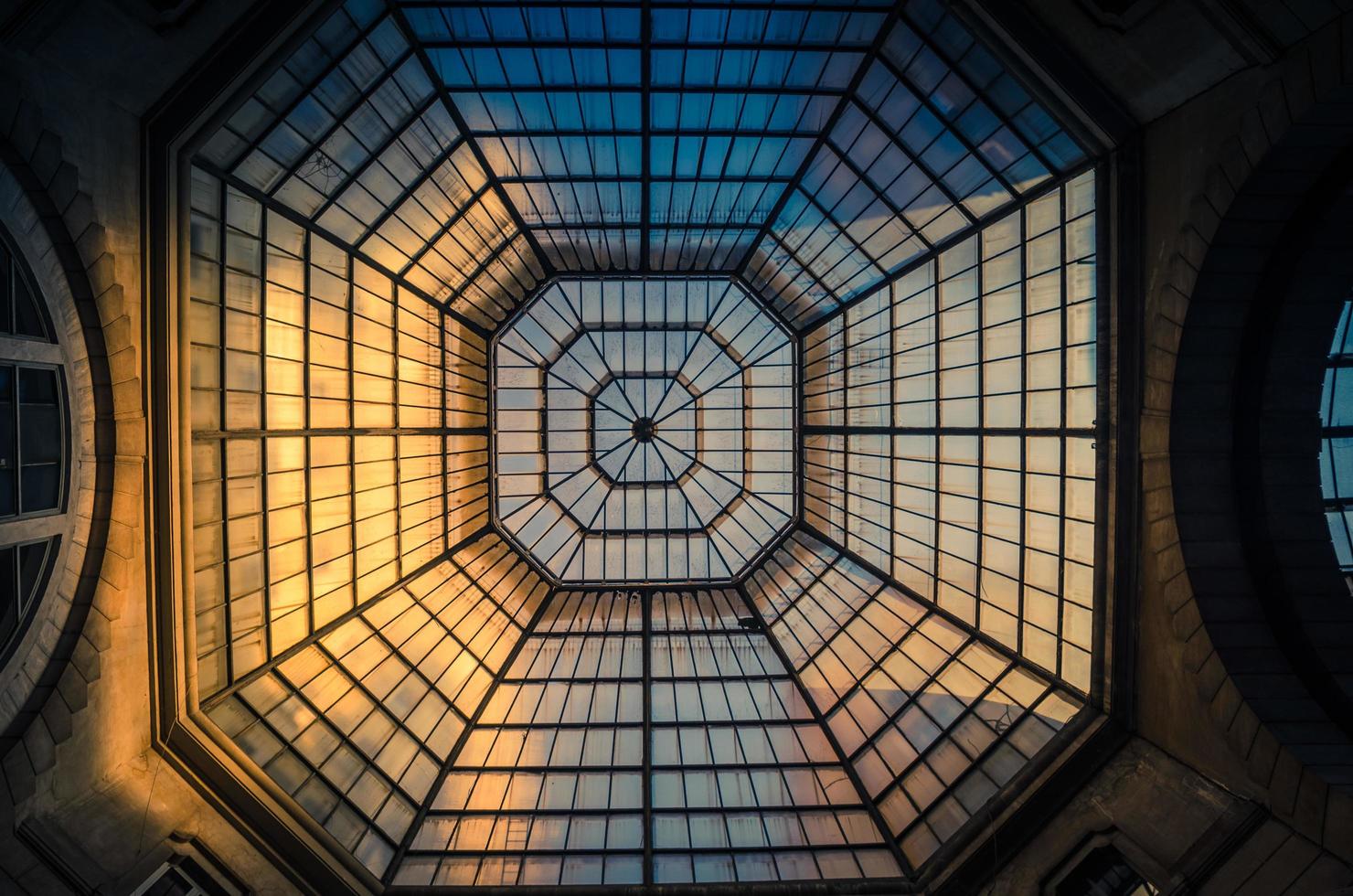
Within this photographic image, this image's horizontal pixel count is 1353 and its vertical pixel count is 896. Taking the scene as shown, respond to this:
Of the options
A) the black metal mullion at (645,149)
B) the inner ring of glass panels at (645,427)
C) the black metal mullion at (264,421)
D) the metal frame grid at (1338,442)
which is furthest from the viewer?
the inner ring of glass panels at (645,427)

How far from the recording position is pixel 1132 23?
51.8 ft

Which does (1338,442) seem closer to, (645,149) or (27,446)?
(645,149)

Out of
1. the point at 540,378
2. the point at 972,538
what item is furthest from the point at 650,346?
the point at 972,538

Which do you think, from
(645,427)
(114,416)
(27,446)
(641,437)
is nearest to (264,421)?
(114,416)

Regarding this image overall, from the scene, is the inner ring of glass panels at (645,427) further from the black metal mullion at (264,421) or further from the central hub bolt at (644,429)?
the black metal mullion at (264,421)

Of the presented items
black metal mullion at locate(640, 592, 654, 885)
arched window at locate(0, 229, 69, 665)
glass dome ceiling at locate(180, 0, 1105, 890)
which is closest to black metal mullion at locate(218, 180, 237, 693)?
glass dome ceiling at locate(180, 0, 1105, 890)

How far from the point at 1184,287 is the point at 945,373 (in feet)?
29.3

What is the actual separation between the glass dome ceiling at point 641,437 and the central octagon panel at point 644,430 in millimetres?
174

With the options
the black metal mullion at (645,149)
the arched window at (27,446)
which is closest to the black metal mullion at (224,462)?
the arched window at (27,446)

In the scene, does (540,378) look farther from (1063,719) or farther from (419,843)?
(1063,719)

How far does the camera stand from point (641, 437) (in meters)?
35.3

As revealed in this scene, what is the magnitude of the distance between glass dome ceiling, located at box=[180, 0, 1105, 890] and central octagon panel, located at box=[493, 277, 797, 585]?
174mm

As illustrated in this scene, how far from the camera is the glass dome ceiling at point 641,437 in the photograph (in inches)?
823

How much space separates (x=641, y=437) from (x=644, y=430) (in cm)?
40
